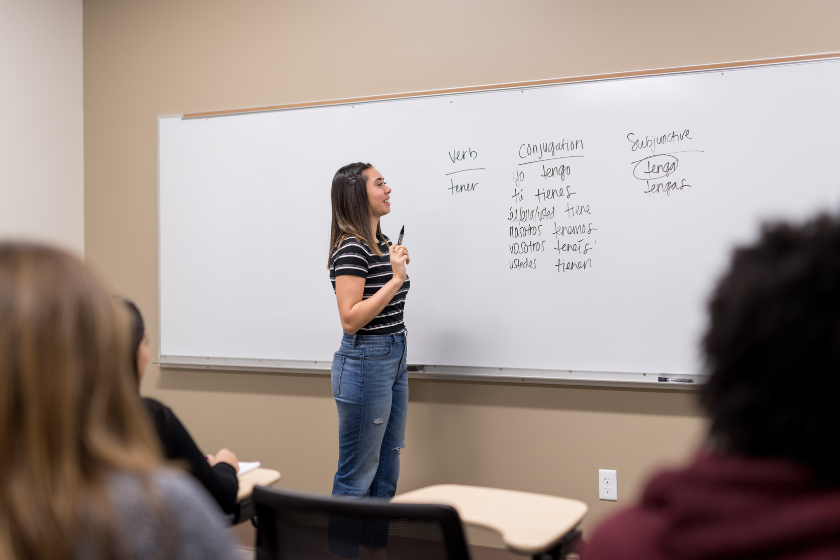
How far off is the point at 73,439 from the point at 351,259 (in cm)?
162

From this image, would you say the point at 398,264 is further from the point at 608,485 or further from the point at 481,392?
the point at 608,485

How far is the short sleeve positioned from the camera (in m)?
2.26

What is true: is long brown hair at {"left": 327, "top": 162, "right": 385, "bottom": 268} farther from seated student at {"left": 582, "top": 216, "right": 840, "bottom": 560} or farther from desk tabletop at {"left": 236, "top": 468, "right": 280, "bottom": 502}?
seated student at {"left": 582, "top": 216, "right": 840, "bottom": 560}

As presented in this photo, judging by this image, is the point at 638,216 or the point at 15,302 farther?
the point at 638,216

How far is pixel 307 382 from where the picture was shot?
10.1 ft

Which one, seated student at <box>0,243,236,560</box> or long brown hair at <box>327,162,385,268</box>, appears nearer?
seated student at <box>0,243,236,560</box>

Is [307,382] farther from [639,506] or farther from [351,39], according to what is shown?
[639,506]

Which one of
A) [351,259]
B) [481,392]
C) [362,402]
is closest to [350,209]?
[351,259]

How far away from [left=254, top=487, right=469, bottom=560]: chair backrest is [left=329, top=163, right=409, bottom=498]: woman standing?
1.01 m

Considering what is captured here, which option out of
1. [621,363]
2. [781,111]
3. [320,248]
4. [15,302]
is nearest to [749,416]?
[15,302]

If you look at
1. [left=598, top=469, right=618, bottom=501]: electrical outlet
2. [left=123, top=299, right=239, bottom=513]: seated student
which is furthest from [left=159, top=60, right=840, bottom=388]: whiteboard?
[left=123, top=299, right=239, bottom=513]: seated student

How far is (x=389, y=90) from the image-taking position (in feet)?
9.66

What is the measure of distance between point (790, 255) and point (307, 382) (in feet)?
8.92

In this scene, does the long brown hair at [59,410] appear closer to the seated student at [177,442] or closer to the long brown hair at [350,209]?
the seated student at [177,442]
